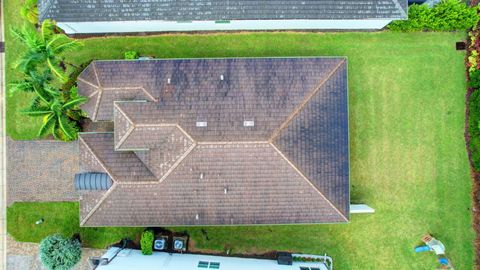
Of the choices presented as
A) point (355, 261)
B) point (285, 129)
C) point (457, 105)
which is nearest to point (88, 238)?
point (285, 129)

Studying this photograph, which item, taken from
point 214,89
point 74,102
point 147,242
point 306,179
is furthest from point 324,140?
point 74,102

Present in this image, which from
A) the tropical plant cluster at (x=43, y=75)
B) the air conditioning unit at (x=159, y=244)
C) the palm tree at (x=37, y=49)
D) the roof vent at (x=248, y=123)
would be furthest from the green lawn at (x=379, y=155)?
the roof vent at (x=248, y=123)

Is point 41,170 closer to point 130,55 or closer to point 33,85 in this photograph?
point 33,85

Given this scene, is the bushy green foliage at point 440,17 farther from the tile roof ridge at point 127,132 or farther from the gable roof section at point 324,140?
the tile roof ridge at point 127,132

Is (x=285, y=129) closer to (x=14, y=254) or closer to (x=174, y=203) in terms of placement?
(x=174, y=203)

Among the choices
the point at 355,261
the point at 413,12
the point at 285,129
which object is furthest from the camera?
the point at 355,261
